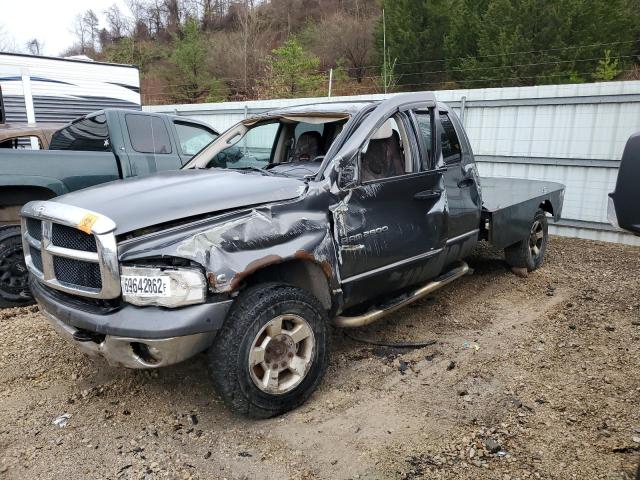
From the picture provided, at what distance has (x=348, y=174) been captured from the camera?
3.43 meters

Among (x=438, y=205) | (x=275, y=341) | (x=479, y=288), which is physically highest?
(x=438, y=205)

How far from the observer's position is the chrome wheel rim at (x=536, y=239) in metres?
6.03

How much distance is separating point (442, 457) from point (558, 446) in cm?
66

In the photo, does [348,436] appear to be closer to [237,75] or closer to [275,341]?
[275,341]

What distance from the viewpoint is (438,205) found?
4.19 metres

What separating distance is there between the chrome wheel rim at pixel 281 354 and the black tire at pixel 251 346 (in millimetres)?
22

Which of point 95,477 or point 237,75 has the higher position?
point 237,75

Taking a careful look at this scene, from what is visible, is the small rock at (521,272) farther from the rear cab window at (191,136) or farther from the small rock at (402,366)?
the rear cab window at (191,136)

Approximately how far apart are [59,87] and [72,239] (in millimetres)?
11863

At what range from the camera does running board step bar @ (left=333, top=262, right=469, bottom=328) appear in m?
3.54

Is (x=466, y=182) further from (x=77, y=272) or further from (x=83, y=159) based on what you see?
(x=83, y=159)

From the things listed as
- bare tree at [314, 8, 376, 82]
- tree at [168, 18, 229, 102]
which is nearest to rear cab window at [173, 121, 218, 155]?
bare tree at [314, 8, 376, 82]

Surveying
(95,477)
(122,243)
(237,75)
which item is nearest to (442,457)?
(95,477)

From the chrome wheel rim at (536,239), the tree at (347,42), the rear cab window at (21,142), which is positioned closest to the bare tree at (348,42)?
the tree at (347,42)
